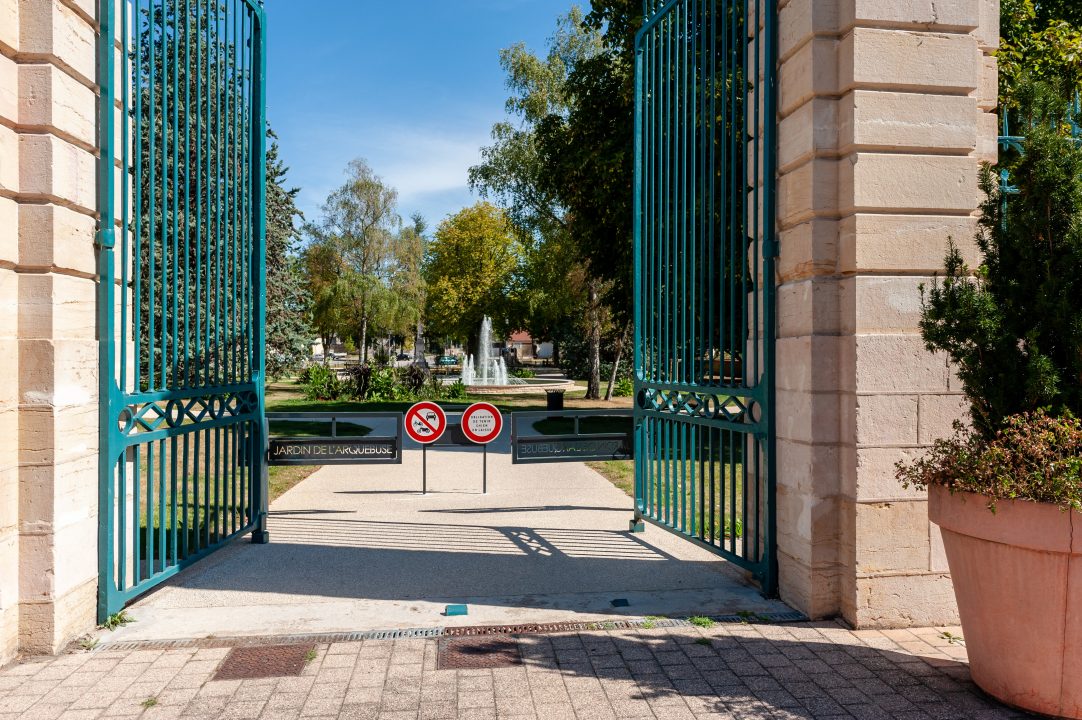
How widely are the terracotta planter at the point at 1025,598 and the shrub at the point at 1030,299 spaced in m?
0.48

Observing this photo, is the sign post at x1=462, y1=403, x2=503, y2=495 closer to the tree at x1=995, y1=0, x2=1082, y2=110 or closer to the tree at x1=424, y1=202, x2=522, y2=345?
the tree at x1=995, y1=0, x2=1082, y2=110

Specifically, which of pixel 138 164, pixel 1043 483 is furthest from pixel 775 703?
pixel 138 164

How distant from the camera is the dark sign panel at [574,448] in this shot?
26.8ft

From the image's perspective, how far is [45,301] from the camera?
4.20 m

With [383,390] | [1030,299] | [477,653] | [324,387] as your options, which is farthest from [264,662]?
[324,387]

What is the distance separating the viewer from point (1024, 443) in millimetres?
3352

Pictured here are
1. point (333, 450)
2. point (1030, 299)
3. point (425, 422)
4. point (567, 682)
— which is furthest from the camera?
point (425, 422)

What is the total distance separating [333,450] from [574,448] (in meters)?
2.50

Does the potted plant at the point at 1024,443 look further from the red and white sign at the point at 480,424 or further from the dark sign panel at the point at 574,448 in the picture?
the red and white sign at the point at 480,424

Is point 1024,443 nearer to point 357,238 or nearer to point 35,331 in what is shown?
point 35,331

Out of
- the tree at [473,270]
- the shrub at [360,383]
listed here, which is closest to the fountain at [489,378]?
the tree at [473,270]

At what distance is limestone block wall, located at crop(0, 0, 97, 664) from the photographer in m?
4.10

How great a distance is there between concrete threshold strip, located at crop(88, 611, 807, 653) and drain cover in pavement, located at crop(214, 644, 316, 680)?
79 mm

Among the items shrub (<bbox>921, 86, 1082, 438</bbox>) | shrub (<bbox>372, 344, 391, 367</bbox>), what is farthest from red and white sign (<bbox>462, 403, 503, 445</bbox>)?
shrub (<bbox>372, 344, 391, 367</bbox>)
